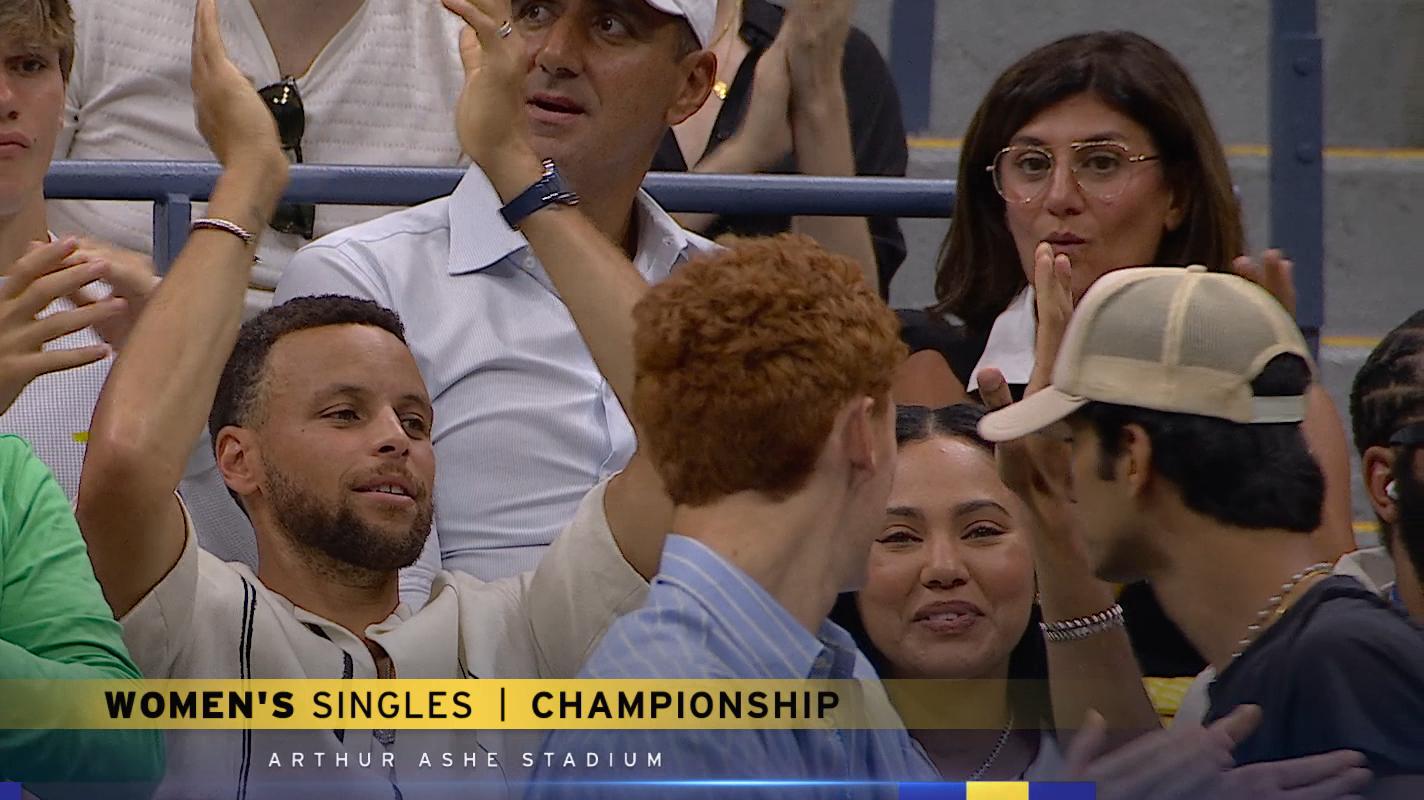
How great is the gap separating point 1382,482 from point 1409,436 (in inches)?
1.9

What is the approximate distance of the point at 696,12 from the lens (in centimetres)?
213

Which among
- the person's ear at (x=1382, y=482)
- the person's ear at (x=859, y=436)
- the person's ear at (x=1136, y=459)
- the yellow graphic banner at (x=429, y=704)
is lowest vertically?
the yellow graphic banner at (x=429, y=704)

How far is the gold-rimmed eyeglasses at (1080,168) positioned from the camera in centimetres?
201

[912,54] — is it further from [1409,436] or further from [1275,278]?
[1409,436]

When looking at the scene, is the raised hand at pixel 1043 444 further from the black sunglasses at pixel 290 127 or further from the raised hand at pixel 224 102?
the black sunglasses at pixel 290 127

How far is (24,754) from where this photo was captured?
161 centimetres

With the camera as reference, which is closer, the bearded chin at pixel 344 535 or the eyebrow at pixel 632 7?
the bearded chin at pixel 344 535

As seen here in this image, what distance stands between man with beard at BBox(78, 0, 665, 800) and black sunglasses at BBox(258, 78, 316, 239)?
405 mm

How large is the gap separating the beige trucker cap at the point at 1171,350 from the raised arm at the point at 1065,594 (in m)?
0.04

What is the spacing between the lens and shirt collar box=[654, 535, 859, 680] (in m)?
1.42

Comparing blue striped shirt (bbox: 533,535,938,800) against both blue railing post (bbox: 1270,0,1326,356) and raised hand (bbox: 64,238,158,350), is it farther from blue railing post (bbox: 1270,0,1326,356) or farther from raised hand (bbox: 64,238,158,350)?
blue railing post (bbox: 1270,0,1326,356)

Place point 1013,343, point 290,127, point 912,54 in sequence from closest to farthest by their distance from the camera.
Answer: point 1013,343 < point 290,127 < point 912,54

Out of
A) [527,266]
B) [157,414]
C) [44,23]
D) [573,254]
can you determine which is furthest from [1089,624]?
[44,23]

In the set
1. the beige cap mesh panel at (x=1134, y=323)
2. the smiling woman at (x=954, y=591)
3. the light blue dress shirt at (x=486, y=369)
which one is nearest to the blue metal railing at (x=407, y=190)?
the light blue dress shirt at (x=486, y=369)
